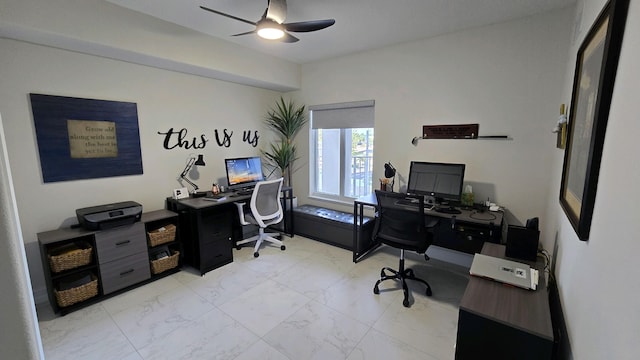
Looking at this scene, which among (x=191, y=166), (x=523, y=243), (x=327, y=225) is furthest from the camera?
(x=327, y=225)

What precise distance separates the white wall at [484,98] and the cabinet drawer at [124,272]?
116 inches

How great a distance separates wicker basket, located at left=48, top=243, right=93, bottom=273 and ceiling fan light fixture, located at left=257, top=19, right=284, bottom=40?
2494 millimetres

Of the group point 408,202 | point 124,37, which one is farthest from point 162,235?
point 408,202

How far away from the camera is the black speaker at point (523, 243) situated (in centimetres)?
187

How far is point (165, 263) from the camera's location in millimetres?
2963

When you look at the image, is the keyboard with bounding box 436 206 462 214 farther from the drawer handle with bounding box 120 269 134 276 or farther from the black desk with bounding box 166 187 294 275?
the drawer handle with bounding box 120 269 134 276

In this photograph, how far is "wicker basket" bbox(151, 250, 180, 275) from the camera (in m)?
2.88

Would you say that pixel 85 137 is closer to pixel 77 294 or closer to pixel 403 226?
pixel 77 294

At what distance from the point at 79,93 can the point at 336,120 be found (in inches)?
117

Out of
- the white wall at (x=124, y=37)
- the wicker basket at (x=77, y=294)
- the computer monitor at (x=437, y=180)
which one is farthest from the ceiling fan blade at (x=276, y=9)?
the wicker basket at (x=77, y=294)

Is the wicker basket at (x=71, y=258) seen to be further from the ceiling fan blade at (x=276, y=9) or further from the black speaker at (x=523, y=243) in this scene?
the black speaker at (x=523, y=243)

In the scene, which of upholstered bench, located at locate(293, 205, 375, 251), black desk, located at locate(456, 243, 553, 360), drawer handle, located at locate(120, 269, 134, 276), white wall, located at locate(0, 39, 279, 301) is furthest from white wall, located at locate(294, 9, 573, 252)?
drawer handle, located at locate(120, 269, 134, 276)

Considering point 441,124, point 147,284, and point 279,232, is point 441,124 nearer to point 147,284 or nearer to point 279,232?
point 279,232

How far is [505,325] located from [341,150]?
10.4ft
